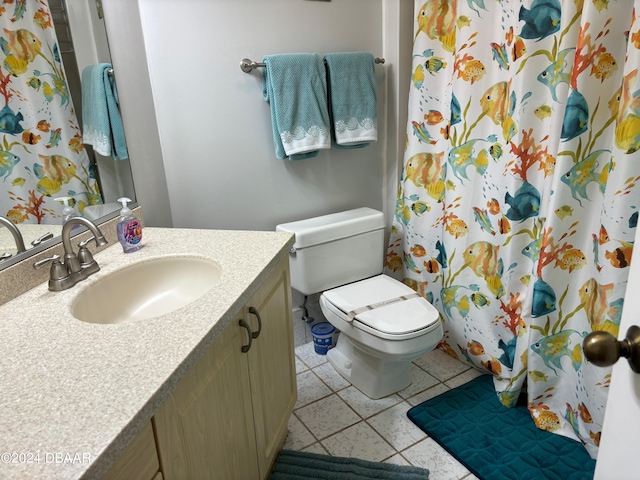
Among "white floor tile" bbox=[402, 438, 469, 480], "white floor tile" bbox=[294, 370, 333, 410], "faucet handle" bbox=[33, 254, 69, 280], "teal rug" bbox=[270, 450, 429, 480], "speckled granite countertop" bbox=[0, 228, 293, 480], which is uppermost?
"faucet handle" bbox=[33, 254, 69, 280]

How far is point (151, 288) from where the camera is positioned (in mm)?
1386

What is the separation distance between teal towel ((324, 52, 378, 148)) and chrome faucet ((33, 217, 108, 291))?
1.15 metres

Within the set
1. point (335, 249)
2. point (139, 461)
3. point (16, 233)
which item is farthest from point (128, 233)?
point (335, 249)

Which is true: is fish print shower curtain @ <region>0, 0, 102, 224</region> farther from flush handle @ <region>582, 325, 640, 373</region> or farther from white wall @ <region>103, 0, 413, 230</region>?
flush handle @ <region>582, 325, 640, 373</region>

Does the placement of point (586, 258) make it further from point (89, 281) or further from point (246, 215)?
point (89, 281)

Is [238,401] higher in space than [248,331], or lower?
lower

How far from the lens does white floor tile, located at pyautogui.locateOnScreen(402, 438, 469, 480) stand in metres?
1.56

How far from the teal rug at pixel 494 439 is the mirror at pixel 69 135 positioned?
1437 mm

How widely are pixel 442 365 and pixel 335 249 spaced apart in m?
0.78

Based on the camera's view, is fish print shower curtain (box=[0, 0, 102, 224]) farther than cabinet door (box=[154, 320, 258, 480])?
Yes

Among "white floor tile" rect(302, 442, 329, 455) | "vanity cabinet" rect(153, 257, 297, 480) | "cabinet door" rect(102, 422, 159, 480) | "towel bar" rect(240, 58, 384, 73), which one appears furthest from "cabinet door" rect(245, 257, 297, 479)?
"towel bar" rect(240, 58, 384, 73)

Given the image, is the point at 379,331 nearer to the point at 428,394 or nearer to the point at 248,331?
the point at 428,394

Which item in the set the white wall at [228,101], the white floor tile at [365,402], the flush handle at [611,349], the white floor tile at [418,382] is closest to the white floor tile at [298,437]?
the white floor tile at [365,402]

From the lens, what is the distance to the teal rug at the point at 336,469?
1.54m
